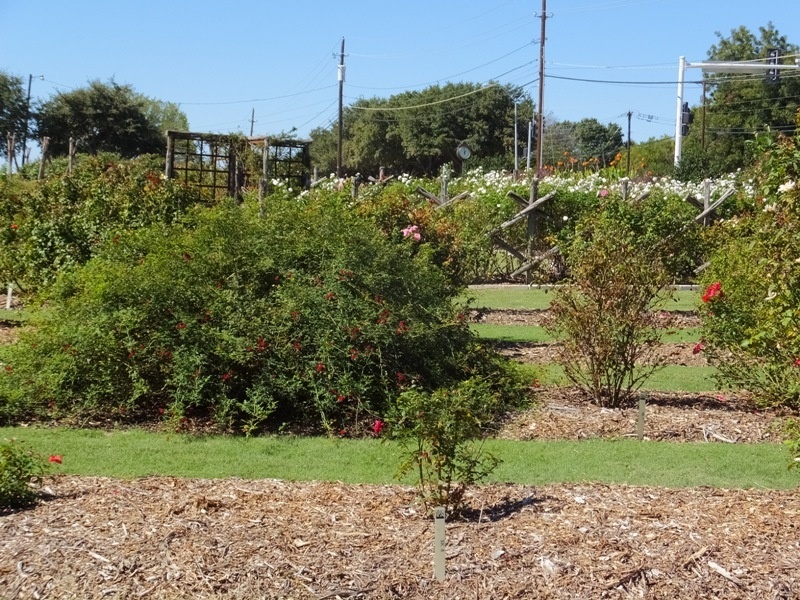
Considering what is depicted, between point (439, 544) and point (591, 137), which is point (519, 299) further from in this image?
point (591, 137)

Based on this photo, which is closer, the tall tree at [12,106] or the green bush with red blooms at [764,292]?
the green bush with red blooms at [764,292]

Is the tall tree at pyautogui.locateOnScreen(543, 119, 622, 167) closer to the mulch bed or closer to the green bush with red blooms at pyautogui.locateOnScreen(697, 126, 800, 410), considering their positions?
the green bush with red blooms at pyautogui.locateOnScreen(697, 126, 800, 410)

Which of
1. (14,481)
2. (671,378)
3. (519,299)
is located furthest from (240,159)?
(14,481)

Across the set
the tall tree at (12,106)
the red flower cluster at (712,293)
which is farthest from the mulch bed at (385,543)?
the tall tree at (12,106)

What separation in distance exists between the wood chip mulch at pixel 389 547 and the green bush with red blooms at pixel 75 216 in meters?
7.83

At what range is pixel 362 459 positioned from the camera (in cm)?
699

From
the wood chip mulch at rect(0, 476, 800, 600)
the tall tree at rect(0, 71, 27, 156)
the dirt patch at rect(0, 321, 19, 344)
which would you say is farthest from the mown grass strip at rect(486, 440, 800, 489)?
the tall tree at rect(0, 71, 27, 156)

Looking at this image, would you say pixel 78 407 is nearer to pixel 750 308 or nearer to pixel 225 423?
pixel 225 423

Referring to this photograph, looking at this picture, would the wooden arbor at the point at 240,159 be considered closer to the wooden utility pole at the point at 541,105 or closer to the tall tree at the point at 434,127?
the wooden utility pole at the point at 541,105

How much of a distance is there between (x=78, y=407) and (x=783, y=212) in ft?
18.4

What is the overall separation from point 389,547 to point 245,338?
12.2ft

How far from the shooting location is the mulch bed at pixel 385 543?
4.27 meters

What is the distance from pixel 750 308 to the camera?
30.0 ft

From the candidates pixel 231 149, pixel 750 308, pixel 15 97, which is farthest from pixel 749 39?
pixel 750 308
